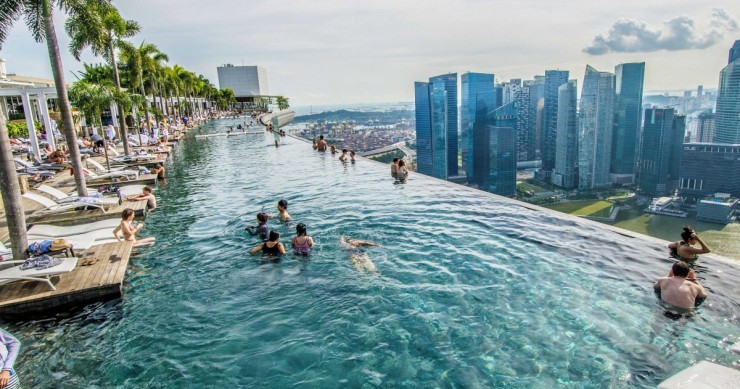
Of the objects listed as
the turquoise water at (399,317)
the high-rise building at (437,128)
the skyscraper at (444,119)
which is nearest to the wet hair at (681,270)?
the turquoise water at (399,317)

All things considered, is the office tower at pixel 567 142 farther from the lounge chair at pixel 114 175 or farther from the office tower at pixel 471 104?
the lounge chair at pixel 114 175

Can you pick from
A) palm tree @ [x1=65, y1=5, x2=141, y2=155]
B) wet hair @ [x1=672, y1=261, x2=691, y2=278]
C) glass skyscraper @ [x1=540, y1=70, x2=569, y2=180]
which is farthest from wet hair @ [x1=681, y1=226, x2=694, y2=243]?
glass skyscraper @ [x1=540, y1=70, x2=569, y2=180]

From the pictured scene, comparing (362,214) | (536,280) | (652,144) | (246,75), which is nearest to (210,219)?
(362,214)

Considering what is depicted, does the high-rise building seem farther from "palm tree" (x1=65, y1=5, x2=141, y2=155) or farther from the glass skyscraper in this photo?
"palm tree" (x1=65, y1=5, x2=141, y2=155)

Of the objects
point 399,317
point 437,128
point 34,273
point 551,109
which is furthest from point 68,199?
point 551,109

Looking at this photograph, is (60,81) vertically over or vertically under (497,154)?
over

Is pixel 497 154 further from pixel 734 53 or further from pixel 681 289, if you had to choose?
pixel 681 289
